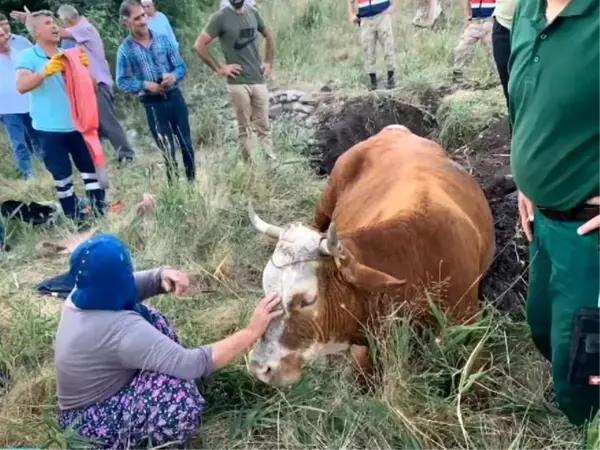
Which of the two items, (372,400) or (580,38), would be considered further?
(372,400)

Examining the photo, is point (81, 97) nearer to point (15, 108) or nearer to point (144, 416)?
point (15, 108)

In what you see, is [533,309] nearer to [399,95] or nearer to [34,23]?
[34,23]

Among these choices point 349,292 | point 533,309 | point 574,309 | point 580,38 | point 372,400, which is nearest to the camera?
point 580,38

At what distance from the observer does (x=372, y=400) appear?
3.69m

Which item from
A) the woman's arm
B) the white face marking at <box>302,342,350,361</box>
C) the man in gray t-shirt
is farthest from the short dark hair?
the white face marking at <box>302,342,350,361</box>

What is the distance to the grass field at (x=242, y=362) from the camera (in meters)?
3.61

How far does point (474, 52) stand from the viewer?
10312mm

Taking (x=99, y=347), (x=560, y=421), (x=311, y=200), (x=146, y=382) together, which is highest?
(x=99, y=347)

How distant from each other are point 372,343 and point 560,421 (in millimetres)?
971

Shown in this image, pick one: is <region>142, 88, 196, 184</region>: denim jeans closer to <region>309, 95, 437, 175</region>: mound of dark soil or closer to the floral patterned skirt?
<region>309, 95, 437, 175</region>: mound of dark soil

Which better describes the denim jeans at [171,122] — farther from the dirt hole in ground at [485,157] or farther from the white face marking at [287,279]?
the white face marking at [287,279]

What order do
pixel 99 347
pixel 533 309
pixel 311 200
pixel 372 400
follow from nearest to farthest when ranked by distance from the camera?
pixel 533 309 < pixel 99 347 < pixel 372 400 < pixel 311 200

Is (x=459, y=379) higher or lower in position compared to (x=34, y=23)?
lower

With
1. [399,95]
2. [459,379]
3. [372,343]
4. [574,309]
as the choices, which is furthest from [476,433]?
[399,95]
